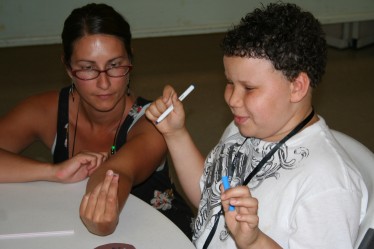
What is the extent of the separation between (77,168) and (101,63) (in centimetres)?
39

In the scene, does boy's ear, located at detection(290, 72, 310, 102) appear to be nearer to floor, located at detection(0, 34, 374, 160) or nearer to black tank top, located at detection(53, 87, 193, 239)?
black tank top, located at detection(53, 87, 193, 239)

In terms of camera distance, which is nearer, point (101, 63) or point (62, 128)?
point (101, 63)

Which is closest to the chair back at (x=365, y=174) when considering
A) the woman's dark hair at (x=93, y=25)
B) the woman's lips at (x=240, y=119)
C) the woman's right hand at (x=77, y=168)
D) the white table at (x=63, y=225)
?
the woman's lips at (x=240, y=119)

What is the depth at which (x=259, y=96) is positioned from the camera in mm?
1234

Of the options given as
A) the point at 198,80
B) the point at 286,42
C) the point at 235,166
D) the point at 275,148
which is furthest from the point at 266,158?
the point at 198,80

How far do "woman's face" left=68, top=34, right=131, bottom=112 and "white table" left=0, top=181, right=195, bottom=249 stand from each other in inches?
15.1

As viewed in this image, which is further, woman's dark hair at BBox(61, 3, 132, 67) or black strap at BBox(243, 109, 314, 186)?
woman's dark hair at BBox(61, 3, 132, 67)

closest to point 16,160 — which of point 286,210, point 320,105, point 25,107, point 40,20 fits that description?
point 25,107

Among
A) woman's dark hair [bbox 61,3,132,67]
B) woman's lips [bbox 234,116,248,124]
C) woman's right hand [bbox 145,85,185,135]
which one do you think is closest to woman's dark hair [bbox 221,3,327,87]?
woman's lips [bbox 234,116,248,124]

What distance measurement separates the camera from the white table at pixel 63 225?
45.7 inches

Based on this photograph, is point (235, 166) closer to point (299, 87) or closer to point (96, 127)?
point (299, 87)

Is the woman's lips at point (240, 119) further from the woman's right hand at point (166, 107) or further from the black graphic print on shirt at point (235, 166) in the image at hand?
the woman's right hand at point (166, 107)

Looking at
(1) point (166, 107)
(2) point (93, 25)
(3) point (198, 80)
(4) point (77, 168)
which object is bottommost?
(3) point (198, 80)

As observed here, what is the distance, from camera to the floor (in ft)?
12.1
